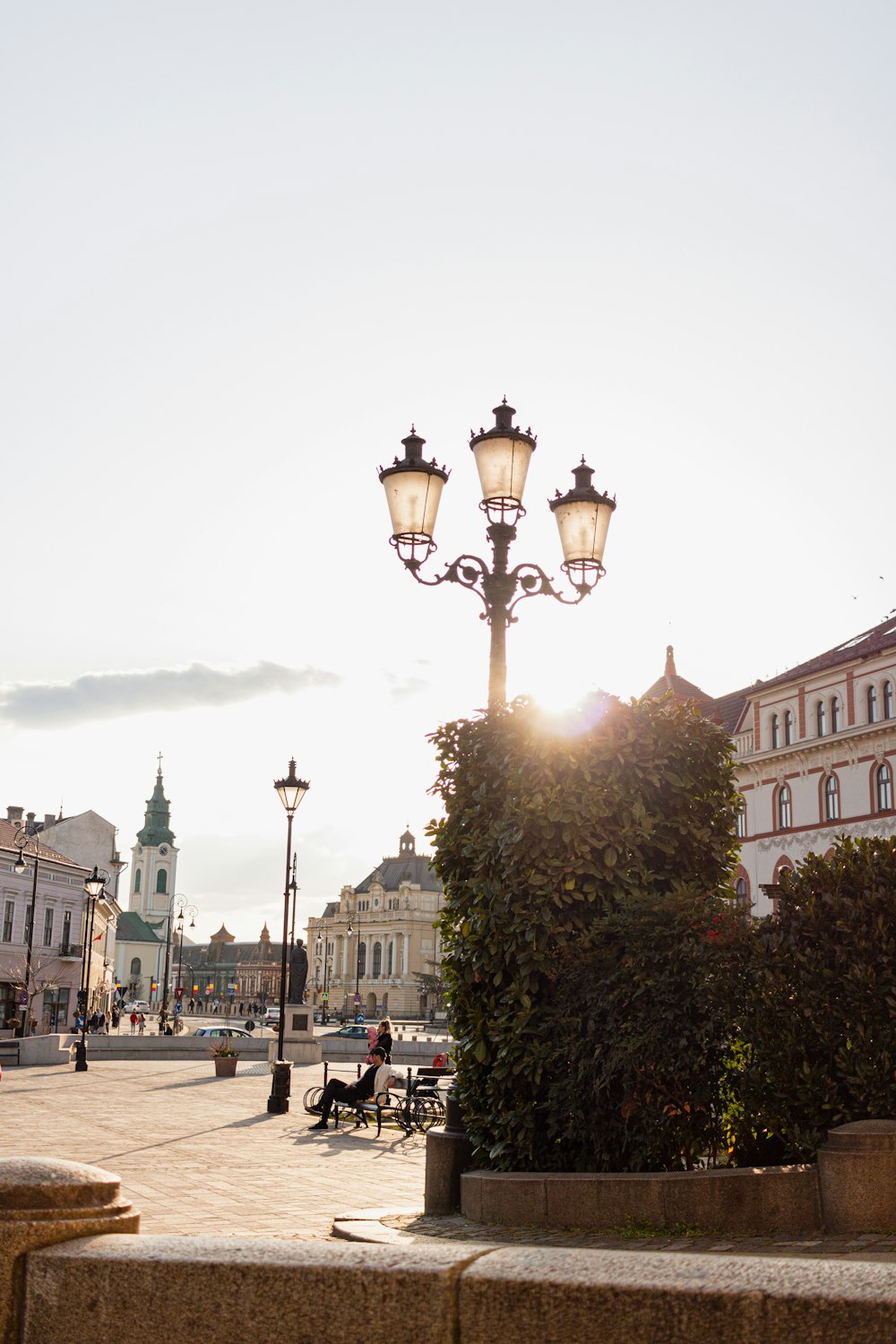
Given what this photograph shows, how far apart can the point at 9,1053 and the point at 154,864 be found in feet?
429

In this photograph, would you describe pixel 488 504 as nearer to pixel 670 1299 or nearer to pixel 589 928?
pixel 589 928

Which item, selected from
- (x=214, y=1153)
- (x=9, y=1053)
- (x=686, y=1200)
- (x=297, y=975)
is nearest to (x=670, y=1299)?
(x=686, y=1200)

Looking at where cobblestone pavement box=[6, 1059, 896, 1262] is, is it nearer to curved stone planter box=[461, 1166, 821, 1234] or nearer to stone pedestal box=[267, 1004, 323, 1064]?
curved stone planter box=[461, 1166, 821, 1234]

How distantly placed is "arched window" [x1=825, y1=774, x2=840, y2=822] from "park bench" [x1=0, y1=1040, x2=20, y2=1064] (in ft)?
103

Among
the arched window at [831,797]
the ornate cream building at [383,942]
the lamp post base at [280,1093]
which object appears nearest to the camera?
the lamp post base at [280,1093]

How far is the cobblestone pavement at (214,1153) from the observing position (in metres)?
10.6

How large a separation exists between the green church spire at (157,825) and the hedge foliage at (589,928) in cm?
16199

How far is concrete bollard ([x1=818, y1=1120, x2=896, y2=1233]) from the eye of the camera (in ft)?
24.4

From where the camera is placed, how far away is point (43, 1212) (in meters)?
4.12

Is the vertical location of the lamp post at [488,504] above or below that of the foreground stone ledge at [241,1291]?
above

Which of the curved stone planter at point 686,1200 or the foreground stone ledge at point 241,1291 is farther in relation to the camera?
the curved stone planter at point 686,1200

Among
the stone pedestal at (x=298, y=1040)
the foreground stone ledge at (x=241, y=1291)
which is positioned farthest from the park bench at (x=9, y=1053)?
the foreground stone ledge at (x=241, y=1291)

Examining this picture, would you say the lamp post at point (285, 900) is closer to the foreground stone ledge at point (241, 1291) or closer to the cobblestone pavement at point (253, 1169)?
the cobblestone pavement at point (253, 1169)

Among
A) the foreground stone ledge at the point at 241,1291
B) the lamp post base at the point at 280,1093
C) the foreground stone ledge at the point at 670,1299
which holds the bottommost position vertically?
the lamp post base at the point at 280,1093
